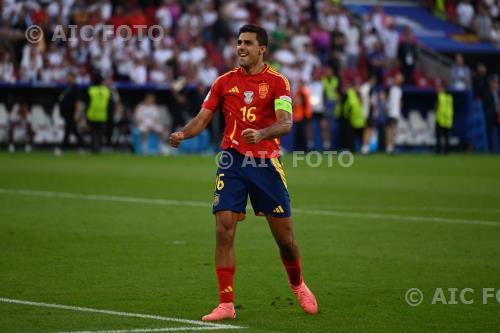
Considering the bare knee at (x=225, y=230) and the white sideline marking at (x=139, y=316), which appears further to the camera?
the bare knee at (x=225, y=230)

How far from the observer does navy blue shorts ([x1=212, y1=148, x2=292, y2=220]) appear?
30.1 ft

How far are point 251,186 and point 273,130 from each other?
558 millimetres

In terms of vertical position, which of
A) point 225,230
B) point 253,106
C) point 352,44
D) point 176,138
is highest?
point 352,44

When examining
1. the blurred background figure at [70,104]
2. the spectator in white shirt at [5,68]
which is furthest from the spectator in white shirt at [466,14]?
the spectator in white shirt at [5,68]

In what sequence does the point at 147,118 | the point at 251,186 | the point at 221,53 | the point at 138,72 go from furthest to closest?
the point at 221,53, the point at 138,72, the point at 147,118, the point at 251,186

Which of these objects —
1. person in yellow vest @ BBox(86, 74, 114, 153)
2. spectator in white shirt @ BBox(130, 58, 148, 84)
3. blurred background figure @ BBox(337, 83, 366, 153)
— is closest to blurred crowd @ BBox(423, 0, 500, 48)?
blurred background figure @ BBox(337, 83, 366, 153)

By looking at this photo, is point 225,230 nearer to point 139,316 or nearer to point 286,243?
point 286,243

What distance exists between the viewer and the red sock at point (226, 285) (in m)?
9.12

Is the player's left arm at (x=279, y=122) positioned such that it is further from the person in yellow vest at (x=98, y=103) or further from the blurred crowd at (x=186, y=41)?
the person in yellow vest at (x=98, y=103)

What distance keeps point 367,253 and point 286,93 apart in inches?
171

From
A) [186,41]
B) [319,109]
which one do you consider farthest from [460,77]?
[186,41]

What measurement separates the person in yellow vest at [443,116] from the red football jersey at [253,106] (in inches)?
1068

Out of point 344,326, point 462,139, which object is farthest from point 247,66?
point 462,139

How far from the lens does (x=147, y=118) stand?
1332 inches
